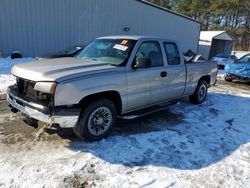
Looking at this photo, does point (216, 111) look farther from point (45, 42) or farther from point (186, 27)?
point (186, 27)

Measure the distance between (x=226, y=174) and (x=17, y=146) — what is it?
3.24 metres

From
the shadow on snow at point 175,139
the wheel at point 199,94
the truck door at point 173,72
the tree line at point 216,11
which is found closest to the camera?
the shadow on snow at point 175,139

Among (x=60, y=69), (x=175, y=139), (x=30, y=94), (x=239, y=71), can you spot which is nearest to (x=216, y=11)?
(x=239, y=71)

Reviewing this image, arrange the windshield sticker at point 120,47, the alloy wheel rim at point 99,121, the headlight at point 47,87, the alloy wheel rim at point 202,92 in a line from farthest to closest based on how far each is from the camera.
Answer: the alloy wheel rim at point 202,92 < the windshield sticker at point 120,47 < the alloy wheel rim at point 99,121 < the headlight at point 47,87

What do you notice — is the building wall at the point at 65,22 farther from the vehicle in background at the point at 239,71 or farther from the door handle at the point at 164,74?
the door handle at the point at 164,74

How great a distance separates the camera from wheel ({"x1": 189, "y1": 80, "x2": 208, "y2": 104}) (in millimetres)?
7180

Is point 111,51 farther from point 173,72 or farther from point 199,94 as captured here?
point 199,94

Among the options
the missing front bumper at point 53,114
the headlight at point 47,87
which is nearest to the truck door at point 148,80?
the missing front bumper at point 53,114

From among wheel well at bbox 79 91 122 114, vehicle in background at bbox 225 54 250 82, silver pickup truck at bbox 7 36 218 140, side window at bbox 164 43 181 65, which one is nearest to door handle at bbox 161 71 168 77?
silver pickup truck at bbox 7 36 218 140

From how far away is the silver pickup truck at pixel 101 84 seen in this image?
3762 millimetres

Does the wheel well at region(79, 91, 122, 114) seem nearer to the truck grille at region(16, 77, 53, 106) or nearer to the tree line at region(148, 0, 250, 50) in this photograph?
the truck grille at region(16, 77, 53, 106)

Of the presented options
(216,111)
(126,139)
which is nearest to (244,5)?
(216,111)

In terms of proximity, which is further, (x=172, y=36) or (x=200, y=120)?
(x=172, y=36)

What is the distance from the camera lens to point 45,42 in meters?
14.4
